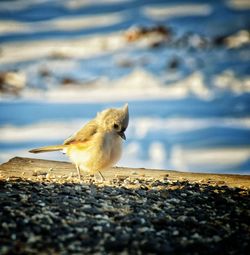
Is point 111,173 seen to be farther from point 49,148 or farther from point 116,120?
point 116,120

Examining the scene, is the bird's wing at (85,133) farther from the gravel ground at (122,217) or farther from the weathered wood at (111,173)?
the weathered wood at (111,173)

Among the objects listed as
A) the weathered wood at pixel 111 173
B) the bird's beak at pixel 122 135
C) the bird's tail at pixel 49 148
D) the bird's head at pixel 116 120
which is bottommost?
the weathered wood at pixel 111 173

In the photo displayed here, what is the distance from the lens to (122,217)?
109 inches

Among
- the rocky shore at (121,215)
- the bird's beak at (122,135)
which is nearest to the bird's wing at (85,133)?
the bird's beak at (122,135)

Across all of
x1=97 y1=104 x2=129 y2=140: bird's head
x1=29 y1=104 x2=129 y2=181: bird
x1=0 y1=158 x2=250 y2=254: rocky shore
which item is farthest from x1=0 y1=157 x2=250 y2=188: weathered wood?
x1=97 y1=104 x2=129 y2=140: bird's head

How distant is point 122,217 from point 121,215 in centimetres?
3

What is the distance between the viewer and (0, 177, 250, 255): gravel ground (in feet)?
7.88

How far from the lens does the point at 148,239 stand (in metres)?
2.49

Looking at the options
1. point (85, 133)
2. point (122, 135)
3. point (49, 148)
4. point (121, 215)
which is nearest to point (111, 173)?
point (49, 148)

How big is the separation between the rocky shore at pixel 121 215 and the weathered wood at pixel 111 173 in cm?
2

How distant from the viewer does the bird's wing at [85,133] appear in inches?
127

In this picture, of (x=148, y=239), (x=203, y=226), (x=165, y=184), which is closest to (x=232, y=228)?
(x=203, y=226)

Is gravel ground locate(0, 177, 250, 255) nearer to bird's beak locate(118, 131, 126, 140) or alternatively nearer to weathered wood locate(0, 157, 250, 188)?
weathered wood locate(0, 157, 250, 188)

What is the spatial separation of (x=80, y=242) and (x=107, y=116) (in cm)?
99
